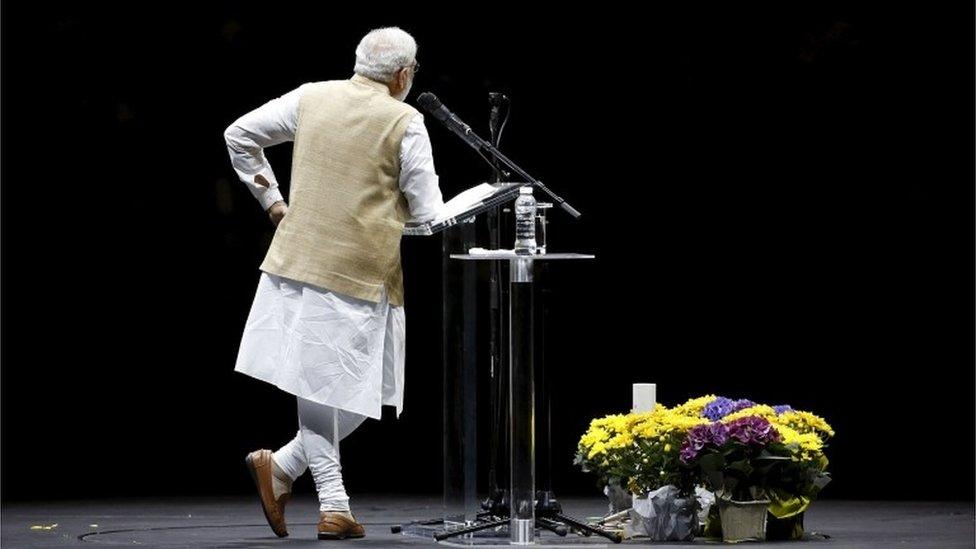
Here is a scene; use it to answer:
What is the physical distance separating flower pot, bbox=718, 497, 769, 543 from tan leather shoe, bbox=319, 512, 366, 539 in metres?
0.96

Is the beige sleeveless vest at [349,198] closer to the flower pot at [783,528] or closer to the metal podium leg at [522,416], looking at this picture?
the metal podium leg at [522,416]

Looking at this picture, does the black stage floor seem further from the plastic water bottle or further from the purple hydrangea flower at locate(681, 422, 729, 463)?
the plastic water bottle

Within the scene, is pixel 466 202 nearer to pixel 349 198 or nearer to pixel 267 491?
pixel 349 198

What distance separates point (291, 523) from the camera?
18.2 ft

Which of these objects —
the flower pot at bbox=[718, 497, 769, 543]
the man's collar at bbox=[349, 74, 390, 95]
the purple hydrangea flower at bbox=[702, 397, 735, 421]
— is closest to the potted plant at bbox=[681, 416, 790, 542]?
the flower pot at bbox=[718, 497, 769, 543]

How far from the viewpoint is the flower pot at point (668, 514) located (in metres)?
4.93

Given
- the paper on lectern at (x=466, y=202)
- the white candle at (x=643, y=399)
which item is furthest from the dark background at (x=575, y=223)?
the paper on lectern at (x=466, y=202)

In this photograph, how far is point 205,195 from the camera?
22.5 ft

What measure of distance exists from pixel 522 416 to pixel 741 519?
0.69m

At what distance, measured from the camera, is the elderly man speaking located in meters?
4.91

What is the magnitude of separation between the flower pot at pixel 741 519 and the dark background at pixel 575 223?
197cm

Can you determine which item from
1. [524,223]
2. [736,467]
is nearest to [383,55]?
[524,223]

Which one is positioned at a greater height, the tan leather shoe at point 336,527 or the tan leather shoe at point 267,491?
the tan leather shoe at point 267,491

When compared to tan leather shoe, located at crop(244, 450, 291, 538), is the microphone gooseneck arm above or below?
above
